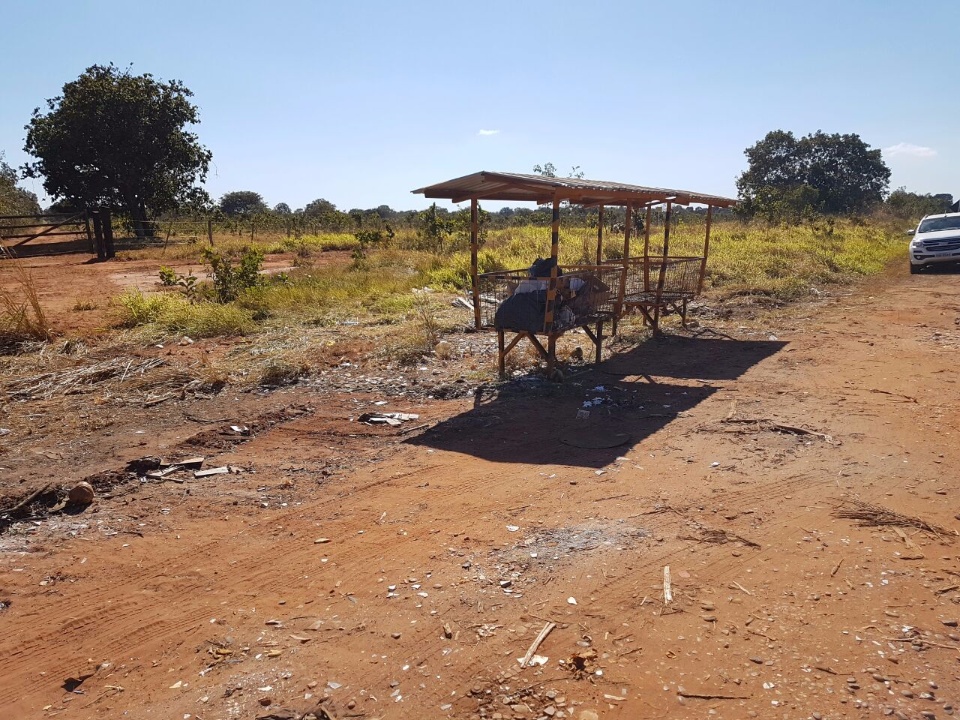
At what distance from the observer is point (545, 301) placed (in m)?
7.35

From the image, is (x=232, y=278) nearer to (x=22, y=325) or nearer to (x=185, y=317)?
(x=185, y=317)

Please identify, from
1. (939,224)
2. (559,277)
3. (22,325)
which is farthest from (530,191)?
(939,224)

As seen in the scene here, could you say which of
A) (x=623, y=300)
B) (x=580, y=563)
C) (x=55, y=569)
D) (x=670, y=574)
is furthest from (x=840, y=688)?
(x=623, y=300)

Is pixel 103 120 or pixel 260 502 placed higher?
pixel 103 120

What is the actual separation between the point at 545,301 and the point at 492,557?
13.1 ft

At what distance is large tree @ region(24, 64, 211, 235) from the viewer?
1109 inches

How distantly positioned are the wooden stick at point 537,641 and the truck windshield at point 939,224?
64.4 feet

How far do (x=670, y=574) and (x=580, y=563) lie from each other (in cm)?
48

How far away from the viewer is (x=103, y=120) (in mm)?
28156

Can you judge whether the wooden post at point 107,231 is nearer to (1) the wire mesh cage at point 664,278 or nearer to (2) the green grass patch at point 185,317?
(2) the green grass patch at point 185,317

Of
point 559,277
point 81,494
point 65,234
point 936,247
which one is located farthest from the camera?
point 65,234

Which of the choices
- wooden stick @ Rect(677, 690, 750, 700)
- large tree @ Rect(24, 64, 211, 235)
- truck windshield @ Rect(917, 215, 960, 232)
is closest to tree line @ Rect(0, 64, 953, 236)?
large tree @ Rect(24, 64, 211, 235)

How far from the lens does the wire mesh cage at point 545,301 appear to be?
24.1 ft

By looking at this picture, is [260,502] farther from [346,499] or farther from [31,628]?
[31,628]
